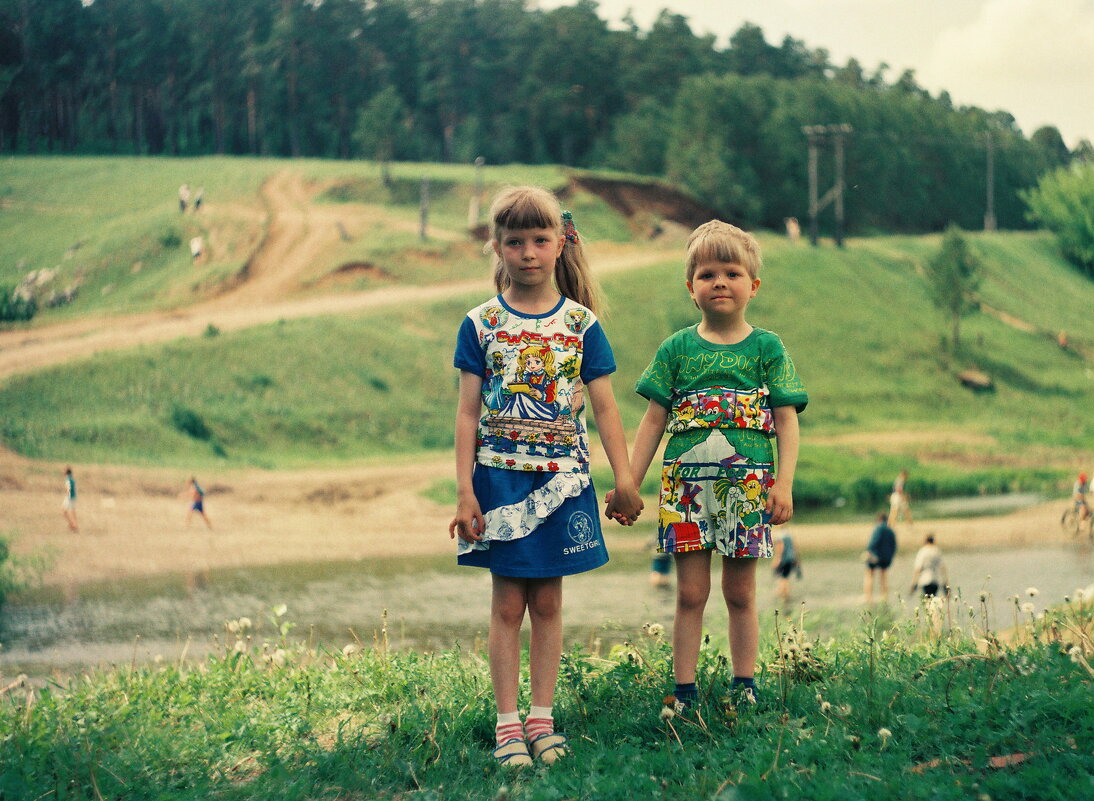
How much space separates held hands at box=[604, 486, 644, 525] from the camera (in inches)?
132

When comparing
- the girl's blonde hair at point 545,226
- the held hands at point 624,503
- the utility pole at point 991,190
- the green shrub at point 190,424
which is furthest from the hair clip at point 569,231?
the utility pole at point 991,190

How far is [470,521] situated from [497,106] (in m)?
46.6

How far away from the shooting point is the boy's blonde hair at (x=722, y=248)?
11.6 ft

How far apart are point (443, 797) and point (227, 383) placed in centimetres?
2154

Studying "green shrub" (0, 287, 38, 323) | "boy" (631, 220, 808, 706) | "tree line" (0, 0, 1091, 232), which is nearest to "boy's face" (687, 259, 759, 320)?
"boy" (631, 220, 808, 706)

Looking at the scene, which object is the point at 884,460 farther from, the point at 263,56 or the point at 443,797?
the point at 263,56

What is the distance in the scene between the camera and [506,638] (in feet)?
11.0

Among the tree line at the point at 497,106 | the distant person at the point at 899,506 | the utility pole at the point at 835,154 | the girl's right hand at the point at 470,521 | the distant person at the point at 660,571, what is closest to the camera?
the girl's right hand at the point at 470,521

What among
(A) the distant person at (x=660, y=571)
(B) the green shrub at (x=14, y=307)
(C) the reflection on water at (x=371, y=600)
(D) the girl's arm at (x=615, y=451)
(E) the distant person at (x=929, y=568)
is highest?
(B) the green shrub at (x=14, y=307)

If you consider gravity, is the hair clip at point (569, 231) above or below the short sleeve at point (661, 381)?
above

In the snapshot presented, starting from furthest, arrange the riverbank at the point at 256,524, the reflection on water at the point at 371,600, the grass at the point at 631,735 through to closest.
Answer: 1. the riverbank at the point at 256,524
2. the reflection on water at the point at 371,600
3. the grass at the point at 631,735

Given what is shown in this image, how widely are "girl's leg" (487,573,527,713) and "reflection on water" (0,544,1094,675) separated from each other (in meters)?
7.01

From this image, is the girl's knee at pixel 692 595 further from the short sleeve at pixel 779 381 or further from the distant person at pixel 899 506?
the distant person at pixel 899 506

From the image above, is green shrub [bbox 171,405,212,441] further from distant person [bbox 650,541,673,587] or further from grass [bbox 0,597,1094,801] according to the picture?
grass [bbox 0,597,1094,801]
